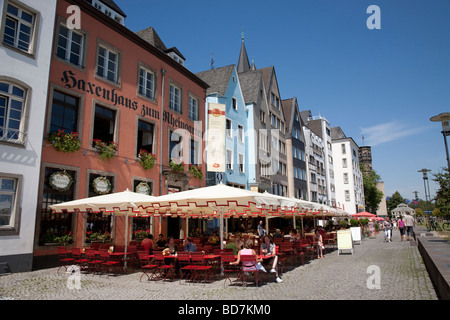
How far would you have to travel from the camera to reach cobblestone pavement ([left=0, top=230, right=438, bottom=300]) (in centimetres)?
749

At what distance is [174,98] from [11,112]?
1119 centimetres

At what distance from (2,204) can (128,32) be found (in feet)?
36.7

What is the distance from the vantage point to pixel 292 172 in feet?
135

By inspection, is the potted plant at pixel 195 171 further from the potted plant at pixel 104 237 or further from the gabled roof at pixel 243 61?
the gabled roof at pixel 243 61

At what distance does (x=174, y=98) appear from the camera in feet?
72.4

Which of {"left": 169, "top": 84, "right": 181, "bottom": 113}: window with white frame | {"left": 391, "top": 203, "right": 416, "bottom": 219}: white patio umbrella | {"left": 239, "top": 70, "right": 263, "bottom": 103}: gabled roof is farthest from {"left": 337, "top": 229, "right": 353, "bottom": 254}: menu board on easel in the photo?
{"left": 391, "top": 203, "right": 416, "bottom": 219}: white patio umbrella

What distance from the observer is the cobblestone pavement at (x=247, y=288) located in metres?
7.49

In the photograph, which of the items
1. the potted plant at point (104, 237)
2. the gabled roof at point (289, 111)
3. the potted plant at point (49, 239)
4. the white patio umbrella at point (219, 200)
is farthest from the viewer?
the gabled roof at point (289, 111)

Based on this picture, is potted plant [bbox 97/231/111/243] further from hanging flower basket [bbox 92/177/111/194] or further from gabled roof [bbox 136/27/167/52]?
gabled roof [bbox 136/27/167/52]

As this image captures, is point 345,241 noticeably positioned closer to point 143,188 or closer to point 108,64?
point 143,188

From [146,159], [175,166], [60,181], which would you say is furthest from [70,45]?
[175,166]

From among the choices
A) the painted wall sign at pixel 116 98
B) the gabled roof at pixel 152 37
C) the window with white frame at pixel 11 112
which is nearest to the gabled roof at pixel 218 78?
the gabled roof at pixel 152 37

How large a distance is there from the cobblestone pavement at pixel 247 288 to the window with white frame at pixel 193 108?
46.9ft

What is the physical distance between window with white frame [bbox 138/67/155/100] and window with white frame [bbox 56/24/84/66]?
4.11 meters
